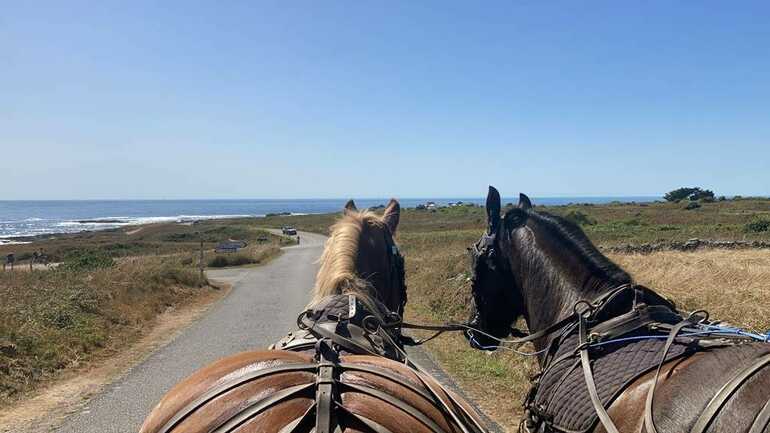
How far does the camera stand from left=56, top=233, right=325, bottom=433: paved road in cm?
598

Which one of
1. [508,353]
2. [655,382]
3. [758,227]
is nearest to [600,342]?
[655,382]

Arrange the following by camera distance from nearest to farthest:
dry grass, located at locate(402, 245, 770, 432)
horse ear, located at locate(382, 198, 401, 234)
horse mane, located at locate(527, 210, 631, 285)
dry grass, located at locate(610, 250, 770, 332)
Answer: horse mane, located at locate(527, 210, 631, 285)
horse ear, located at locate(382, 198, 401, 234)
dry grass, located at locate(402, 245, 770, 432)
dry grass, located at locate(610, 250, 770, 332)

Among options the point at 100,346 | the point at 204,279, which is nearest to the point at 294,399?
the point at 100,346

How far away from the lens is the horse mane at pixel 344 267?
11.5ft

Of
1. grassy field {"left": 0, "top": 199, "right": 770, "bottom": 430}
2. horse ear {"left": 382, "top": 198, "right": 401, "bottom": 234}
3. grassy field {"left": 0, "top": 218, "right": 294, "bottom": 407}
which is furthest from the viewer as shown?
grassy field {"left": 0, "top": 218, "right": 294, "bottom": 407}

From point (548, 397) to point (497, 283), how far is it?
1.25 meters

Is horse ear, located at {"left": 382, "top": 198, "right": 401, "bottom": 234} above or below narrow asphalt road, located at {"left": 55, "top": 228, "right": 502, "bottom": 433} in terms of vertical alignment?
above

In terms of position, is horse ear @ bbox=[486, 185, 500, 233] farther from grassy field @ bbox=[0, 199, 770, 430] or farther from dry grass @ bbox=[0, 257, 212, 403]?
dry grass @ bbox=[0, 257, 212, 403]

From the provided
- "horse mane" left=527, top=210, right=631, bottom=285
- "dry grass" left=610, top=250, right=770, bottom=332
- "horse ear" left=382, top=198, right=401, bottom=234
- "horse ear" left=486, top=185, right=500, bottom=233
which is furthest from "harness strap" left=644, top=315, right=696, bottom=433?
"dry grass" left=610, top=250, right=770, bottom=332

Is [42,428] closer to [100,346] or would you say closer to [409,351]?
[100,346]

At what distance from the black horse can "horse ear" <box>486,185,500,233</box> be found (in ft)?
0.04

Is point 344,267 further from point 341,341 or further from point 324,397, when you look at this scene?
point 324,397

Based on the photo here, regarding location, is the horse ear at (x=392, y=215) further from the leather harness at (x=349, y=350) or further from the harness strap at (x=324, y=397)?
the harness strap at (x=324, y=397)

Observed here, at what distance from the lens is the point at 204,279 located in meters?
18.7
